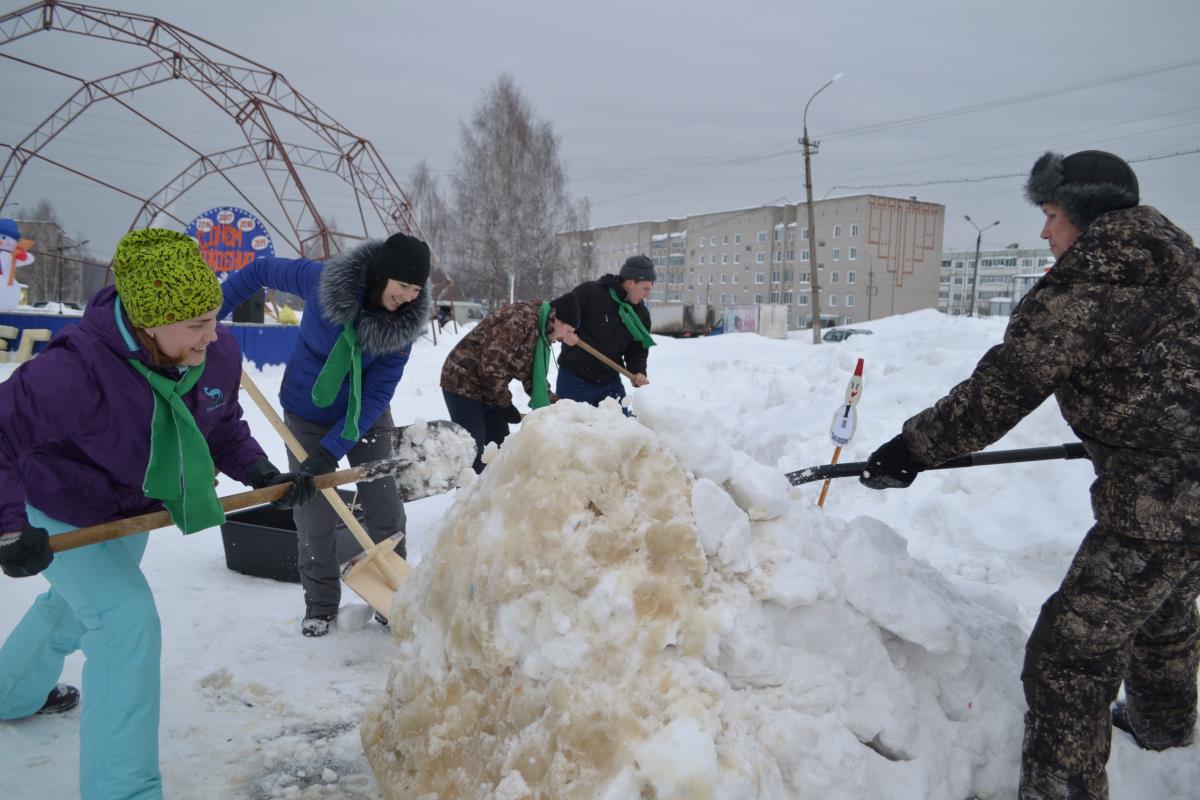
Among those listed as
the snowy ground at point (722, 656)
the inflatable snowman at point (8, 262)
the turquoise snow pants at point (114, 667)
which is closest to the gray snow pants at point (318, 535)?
the snowy ground at point (722, 656)

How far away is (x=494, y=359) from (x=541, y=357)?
0.33 metres

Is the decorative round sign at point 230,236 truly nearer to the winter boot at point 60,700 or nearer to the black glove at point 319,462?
the black glove at point 319,462

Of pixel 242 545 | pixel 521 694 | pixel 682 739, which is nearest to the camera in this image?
pixel 682 739

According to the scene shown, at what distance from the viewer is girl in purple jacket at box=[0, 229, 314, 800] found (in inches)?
75.4

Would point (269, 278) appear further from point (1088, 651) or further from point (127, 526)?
point (1088, 651)

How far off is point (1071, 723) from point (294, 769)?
2339 mm

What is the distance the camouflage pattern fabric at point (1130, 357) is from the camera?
1.91m

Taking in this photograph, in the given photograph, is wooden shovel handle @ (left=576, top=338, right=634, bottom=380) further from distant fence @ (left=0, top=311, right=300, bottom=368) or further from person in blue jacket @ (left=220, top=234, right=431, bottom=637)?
distant fence @ (left=0, top=311, right=300, bottom=368)

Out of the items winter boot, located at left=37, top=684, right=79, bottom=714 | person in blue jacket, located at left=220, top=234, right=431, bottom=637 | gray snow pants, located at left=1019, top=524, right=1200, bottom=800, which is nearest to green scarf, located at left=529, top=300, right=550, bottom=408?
person in blue jacket, located at left=220, top=234, right=431, bottom=637

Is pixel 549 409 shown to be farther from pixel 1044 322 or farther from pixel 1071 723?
pixel 1071 723

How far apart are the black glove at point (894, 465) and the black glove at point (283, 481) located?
2.01 m

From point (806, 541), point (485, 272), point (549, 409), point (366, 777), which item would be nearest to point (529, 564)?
point (549, 409)

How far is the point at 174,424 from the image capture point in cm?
216

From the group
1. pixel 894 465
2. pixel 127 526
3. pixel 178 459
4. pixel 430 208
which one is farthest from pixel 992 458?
pixel 430 208
